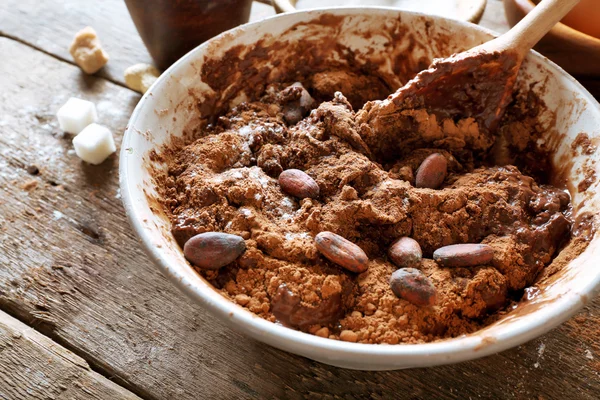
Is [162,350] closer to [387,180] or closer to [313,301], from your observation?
[313,301]

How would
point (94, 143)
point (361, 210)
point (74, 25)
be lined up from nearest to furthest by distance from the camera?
1. point (361, 210)
2. point (94, 143)
3. point (74, 25)

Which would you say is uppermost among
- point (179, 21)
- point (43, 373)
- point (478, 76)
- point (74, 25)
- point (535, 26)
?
point (535, 26)

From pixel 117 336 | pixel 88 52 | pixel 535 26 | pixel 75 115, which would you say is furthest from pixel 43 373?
pixel 535 26

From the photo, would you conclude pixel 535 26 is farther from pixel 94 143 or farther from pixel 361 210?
pixel 94 143

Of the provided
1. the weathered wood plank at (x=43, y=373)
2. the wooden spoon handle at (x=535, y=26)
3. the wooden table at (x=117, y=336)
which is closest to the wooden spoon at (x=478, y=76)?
the wooden spoon handle at (x=535, y=26)

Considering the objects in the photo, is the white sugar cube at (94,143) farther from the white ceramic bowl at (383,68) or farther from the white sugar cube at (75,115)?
the white ceramic bowl at (383,68)

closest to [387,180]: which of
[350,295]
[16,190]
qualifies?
[350,295]
